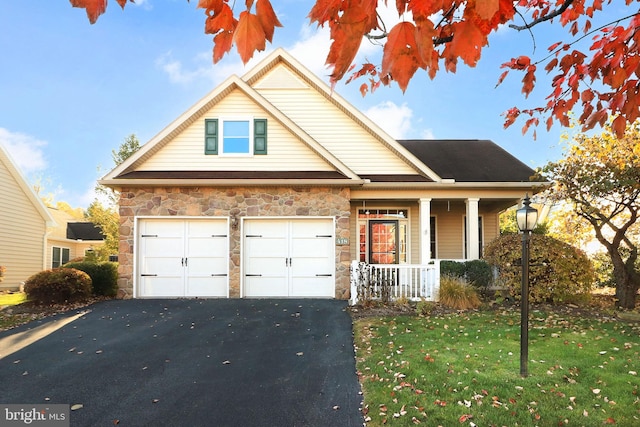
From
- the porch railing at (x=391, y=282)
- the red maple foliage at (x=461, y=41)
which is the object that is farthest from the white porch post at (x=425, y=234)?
the red maple foliage at (x=461, y=41)

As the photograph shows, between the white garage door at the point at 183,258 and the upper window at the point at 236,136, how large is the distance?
2025 mm

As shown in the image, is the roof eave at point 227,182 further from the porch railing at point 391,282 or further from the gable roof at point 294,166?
the porch railing at point 391,282

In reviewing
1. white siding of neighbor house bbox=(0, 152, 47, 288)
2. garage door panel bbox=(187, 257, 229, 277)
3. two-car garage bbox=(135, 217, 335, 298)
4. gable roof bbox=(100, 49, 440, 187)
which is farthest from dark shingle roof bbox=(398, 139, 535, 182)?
white siding of neighbor house bbox=(0, 152, 47, 288)

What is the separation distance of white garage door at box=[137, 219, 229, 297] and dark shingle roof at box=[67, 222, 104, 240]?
55.8 feet

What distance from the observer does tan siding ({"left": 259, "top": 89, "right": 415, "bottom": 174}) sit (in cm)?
1184

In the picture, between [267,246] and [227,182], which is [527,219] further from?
[227,182]

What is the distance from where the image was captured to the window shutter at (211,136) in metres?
11.1

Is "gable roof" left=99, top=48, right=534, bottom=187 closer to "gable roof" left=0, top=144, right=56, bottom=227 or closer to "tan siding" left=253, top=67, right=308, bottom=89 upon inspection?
"tan siding" left=253, top=67, right=308, bottom=89

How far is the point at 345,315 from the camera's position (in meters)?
8.69

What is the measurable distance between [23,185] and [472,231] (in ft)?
58.3

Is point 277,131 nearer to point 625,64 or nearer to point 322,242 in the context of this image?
point 322,242

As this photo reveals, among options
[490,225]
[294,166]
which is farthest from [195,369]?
[490,225]

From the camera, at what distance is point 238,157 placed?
36.4ft

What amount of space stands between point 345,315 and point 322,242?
104 inches
